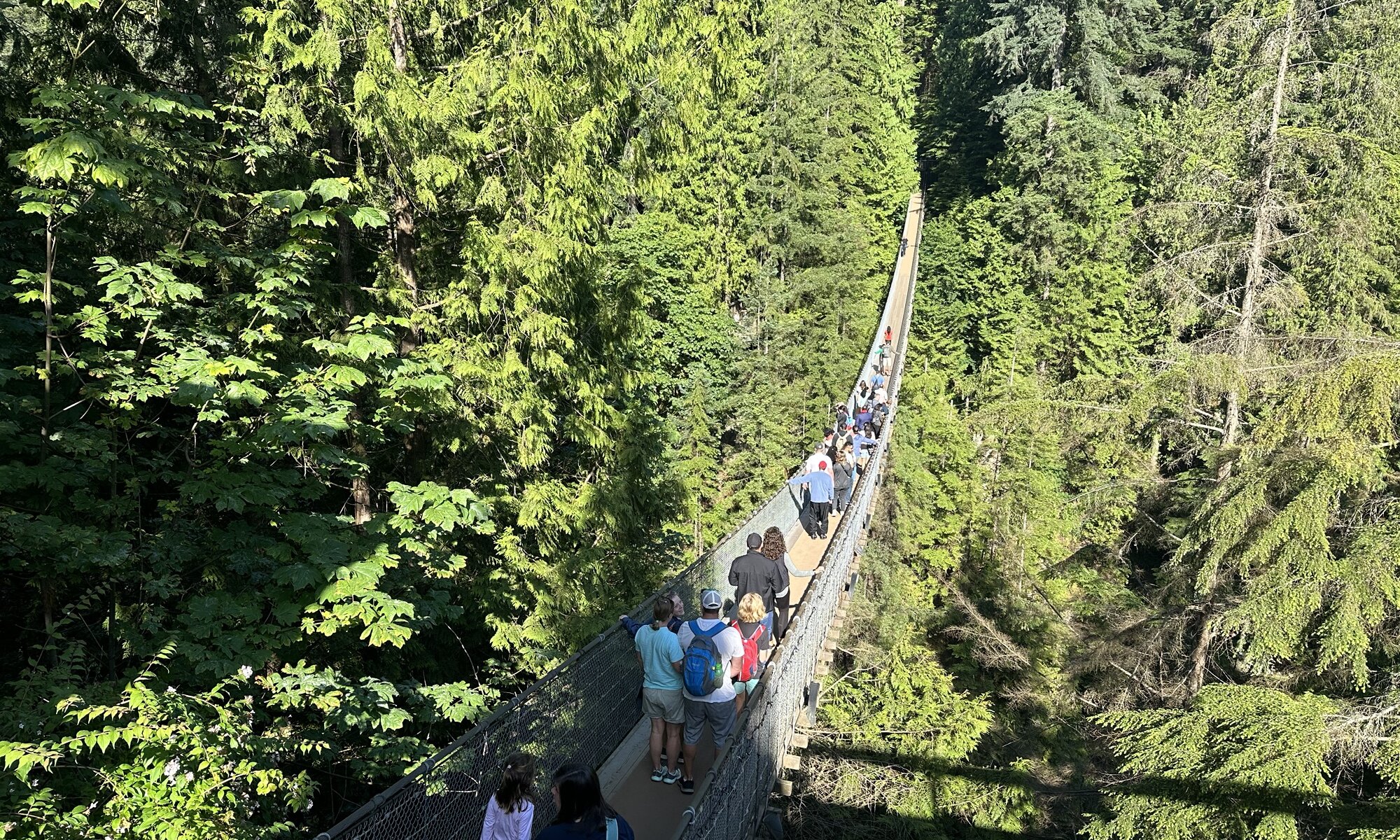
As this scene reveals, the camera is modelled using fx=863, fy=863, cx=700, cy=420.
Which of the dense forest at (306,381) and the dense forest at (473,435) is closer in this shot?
the dense forest at (306,381)

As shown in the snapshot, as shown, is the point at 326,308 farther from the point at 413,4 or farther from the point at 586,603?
the point at 586,603

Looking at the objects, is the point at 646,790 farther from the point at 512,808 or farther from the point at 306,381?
the point at 306,381

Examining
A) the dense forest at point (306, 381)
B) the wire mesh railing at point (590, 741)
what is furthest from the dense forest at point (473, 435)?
the wire mesh railing at point (590, 741)

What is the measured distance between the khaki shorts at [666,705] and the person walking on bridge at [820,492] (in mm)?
5754

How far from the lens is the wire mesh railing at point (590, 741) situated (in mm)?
3646

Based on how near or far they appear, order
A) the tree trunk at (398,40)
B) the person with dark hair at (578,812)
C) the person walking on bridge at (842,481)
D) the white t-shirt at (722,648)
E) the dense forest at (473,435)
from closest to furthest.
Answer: the person with dark hair at (578,812)
the dense forest at (473,435)
the white t-shirt at (722,648)
the tree trunk at (398,40)
the person walking on bridge at (842,481)

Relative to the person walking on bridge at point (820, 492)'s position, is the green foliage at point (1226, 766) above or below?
below

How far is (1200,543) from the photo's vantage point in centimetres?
862

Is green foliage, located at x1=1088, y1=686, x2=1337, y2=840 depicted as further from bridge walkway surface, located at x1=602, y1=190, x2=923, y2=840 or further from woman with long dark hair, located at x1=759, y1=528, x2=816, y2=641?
woman with long dark hair, located at x1=759, y1=528, x2=816, y2=641

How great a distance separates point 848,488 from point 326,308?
7.45m

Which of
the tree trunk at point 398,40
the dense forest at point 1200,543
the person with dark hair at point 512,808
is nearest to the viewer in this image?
the person with dark hair at point 512,808

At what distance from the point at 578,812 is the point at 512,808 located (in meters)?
0.41

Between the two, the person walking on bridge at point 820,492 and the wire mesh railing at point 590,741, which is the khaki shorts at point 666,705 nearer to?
the wire mesh railing at point 590,741

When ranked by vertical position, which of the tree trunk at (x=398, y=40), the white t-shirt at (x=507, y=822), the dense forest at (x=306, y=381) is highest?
the tree trunk at (x=398, y=40)
